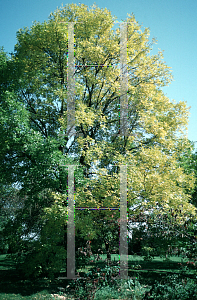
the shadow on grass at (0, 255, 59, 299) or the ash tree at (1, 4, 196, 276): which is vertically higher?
the ash tree at (1, 4, 196, 276)

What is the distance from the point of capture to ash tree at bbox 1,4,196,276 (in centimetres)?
886

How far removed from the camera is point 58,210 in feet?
28.2

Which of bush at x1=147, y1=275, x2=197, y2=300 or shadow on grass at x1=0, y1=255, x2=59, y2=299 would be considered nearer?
bush at x1=147, y1=275, x2=197, y2=300

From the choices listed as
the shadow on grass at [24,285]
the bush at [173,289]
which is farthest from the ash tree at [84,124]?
the bush at [173,289]

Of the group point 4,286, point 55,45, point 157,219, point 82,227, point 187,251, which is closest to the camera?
point 187,251

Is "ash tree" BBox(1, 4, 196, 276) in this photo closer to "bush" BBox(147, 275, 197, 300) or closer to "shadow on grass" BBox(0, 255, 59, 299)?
"shadow on grass" BBox(0, 255, 59, 299)

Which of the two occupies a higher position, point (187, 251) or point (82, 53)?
point (82, 53)

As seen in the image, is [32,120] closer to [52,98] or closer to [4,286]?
[52,98]

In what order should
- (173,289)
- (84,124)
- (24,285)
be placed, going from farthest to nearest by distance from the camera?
1. (84,124)
2. (24,285)
3. (173,289)

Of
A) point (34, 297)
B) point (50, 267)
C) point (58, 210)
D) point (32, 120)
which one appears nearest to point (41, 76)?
point (32, 120)

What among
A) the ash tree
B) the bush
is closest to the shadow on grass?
the ash tree

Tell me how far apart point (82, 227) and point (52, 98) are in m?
6.14

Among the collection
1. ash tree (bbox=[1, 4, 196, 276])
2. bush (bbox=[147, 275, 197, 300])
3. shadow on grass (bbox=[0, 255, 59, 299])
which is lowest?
shadow on grass (bbox=[0, 255, 59, 299])

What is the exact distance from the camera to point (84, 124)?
33.7 ft
